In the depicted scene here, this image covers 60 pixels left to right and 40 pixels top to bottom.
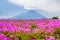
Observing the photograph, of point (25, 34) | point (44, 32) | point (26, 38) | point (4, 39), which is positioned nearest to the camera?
point (4, 39)

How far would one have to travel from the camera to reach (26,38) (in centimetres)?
965

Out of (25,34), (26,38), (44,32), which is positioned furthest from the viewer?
(44,32)

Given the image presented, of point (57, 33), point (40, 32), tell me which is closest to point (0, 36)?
point (40, 32)

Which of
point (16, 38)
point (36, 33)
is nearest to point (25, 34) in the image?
point (36, 33)

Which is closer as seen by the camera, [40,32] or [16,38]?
[16,38]

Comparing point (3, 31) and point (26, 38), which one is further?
point (3, 31)

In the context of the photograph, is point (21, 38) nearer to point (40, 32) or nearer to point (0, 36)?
point (0, 36)

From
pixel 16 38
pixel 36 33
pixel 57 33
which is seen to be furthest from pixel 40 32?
pixel 16 38

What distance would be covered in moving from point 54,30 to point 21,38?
276 cm

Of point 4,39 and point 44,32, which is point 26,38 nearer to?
point 4,39

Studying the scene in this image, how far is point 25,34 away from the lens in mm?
10586

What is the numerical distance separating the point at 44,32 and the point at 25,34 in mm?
1081

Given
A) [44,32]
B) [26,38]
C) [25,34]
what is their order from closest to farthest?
[26,38], [25,34], [44,32]

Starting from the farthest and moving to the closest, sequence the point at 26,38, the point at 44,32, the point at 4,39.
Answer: the point at 44,32 < the point at 26,38 < the point at 4,39
